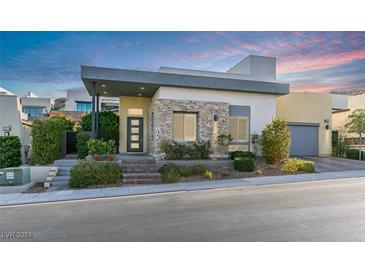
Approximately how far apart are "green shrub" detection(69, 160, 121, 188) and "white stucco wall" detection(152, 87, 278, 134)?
4.83 metres

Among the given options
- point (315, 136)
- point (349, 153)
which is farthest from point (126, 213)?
point (349, 153)

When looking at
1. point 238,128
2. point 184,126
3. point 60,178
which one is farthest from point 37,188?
point 238,128

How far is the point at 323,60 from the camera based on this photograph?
1225 centimetres

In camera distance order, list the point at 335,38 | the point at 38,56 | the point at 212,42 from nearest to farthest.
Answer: the point at 335,38 → the point at 212,42 → the point at 38,56

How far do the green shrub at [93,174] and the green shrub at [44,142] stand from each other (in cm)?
255

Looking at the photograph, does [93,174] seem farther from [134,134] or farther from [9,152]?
[134,134]

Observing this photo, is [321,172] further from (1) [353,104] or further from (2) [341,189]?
(1) [353,104]

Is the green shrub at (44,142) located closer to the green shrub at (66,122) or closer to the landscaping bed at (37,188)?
the green shrub at (66,122)

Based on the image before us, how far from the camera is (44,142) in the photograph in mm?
12273

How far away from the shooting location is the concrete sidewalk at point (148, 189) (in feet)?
28.0

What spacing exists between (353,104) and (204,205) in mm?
21358

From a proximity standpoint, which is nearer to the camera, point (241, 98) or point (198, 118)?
point (198, 118)

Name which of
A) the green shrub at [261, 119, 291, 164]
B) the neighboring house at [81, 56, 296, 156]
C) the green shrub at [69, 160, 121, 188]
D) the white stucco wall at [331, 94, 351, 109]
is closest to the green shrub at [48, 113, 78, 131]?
the neighboring house at [81, 56, 296, 156]

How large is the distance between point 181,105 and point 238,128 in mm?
3939
